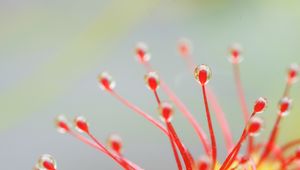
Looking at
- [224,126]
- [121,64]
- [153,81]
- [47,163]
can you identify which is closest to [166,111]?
[153,81]

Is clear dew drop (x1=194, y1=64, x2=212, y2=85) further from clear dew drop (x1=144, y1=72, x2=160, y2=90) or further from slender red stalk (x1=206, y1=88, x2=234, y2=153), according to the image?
slender red stalk (x1=206, y1=88, x2=234, y2=153)

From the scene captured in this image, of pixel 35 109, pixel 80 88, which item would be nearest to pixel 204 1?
pixel 80 88

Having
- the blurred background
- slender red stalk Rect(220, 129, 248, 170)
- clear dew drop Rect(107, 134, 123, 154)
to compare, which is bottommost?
slender red stalk Rect(220, 129, 248, 170)

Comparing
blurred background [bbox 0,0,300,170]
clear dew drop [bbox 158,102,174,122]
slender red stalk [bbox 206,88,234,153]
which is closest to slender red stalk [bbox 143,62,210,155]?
slender red stalk [bbox 206,88,234,153]

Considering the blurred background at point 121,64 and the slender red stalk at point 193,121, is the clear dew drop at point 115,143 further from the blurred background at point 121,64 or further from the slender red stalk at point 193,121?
the blurred background at point 121,64

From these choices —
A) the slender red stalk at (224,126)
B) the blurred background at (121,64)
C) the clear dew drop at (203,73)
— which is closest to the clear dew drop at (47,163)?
the clear dew drop at (203,73)

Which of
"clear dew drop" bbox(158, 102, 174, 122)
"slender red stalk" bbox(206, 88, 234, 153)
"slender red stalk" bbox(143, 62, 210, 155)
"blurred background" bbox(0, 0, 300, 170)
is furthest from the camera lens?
"blurred background" bbox(0, 0, 300, 170)

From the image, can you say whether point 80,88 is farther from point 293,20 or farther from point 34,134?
point 293,20

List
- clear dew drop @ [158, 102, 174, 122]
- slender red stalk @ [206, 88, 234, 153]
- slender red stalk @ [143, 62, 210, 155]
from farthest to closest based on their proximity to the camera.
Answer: slender red stalk @ [206, 88, 234, 153]
slender red stalk @ [143, 62, 210, 155]
clear dew drop @ [158, 102, 174, 122]
